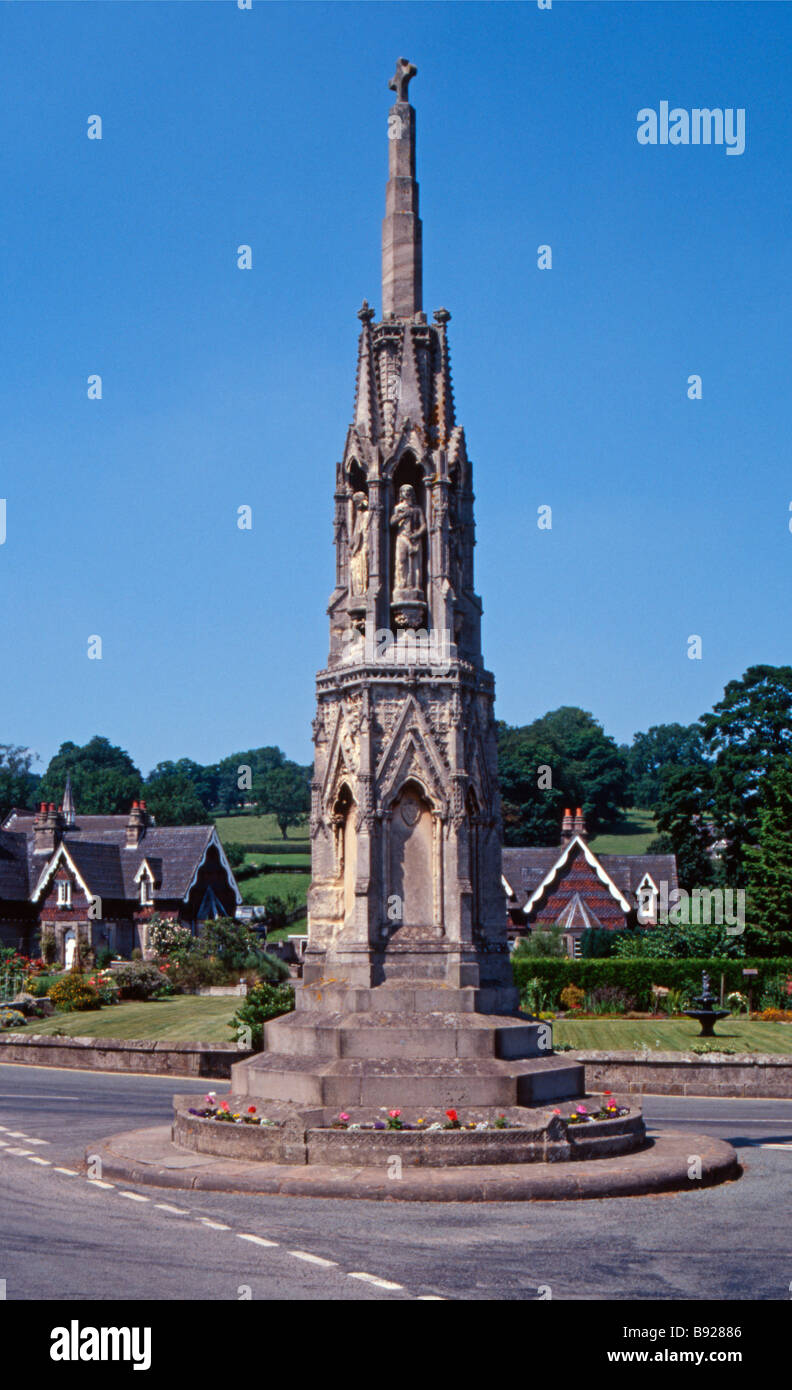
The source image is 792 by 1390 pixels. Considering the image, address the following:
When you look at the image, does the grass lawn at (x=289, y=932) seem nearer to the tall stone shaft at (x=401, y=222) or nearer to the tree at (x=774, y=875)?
the tree at (x=774, y=875)

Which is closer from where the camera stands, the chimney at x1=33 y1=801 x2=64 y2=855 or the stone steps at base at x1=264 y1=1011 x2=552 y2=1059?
the stone steps at base at x1=264 y1=1011 x2=552 y2=1059

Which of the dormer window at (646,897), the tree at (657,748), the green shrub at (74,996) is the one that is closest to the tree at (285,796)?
the tree at (657,748)

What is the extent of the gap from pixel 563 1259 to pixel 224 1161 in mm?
4871

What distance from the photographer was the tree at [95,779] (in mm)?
126562

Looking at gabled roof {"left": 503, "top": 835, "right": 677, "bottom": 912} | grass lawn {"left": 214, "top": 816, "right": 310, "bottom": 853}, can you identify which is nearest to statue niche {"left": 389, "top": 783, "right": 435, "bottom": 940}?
gabled roof {"left": 503, "top": 835, "right": 677, "bottom": 912}

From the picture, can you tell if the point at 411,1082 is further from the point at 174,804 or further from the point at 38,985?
the point at 174,804

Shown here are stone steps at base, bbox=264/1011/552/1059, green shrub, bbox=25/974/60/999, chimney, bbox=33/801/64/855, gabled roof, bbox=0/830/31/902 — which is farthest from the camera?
chimney, bbox=33/801/64/855

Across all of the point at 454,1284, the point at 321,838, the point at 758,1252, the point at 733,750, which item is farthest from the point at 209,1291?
the point at 733,750

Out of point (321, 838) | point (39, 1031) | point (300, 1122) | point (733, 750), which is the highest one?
point (733, 750)

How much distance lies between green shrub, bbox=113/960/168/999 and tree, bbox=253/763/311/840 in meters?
96.6

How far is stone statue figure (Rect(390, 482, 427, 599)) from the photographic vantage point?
17.1 meters

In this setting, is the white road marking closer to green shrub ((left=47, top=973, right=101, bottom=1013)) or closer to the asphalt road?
the asphalt road
